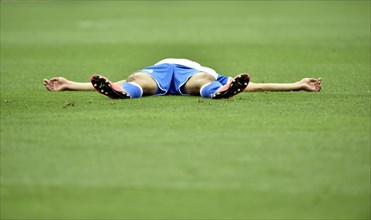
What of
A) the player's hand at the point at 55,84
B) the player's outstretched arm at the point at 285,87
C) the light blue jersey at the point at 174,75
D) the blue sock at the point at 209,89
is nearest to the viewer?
the blue sock at the point at 209,89

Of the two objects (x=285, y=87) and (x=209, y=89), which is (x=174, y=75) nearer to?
(x=209, y=89)

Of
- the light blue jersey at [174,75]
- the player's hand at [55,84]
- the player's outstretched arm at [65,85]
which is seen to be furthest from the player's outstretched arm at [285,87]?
the player's hand at [55,84]

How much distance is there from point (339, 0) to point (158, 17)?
9.16 m

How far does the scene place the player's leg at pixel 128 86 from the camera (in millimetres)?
8500

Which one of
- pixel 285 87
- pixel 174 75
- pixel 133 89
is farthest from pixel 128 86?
pixel 285 87

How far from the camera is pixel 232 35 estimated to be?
60.8ft

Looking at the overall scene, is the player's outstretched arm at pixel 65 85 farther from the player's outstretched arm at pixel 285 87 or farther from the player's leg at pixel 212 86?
the player's outstretched arm at pixel 285 87

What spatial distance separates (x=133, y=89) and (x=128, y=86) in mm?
51

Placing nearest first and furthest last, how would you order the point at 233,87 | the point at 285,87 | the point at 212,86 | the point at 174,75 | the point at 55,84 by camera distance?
the point at 233,87 < the point at 212,86 < the point at 174,75 < the point at 285,87 < the point at 55,84

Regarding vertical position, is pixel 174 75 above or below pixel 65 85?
above

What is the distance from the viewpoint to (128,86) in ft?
29.3

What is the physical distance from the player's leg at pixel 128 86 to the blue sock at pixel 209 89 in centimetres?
50

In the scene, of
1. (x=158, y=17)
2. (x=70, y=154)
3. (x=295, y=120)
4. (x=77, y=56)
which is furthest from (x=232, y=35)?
(x=70, y=154)

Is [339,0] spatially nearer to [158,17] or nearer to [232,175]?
[158,17]
